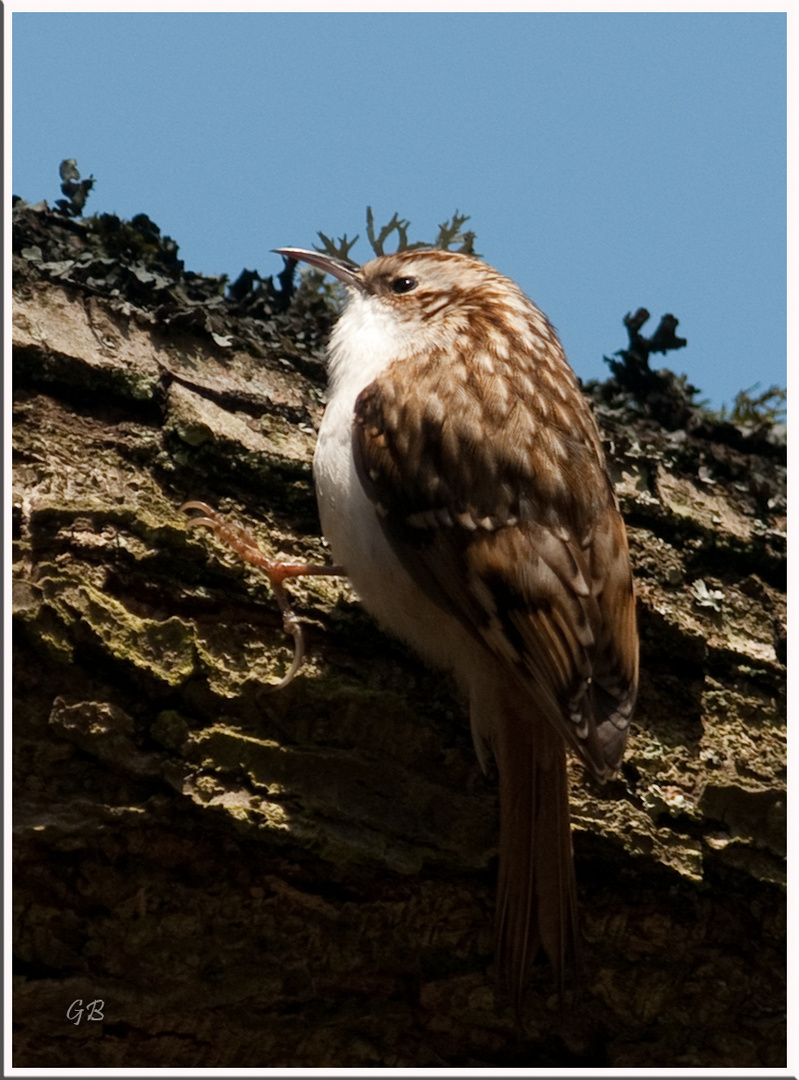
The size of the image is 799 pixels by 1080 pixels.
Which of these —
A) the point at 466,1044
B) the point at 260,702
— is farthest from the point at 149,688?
the point at 466,1044

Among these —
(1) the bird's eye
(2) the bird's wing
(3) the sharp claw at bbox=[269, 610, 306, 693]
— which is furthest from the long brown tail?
(1) the bird's eye

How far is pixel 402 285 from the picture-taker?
95.7 inches

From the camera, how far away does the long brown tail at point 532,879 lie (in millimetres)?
1785

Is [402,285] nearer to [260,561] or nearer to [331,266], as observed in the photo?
[331,266]

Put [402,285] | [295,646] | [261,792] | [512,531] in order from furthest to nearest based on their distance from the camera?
[402,285], [512,531], [295,646], [261,792]

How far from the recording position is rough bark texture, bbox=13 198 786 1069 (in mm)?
1661

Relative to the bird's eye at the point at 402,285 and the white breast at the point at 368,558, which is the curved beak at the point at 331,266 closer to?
the bird's eye at the point at 402,285

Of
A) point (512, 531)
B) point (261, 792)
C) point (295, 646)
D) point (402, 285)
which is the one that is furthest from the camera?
point (402, 285)

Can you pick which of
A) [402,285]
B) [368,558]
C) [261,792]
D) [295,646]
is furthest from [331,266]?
[261,792]

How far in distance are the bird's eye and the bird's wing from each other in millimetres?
421

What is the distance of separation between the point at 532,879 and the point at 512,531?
0.56m

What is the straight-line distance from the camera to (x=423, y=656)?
192cm

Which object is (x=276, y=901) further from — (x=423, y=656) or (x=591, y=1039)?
(x=591, y=1039)

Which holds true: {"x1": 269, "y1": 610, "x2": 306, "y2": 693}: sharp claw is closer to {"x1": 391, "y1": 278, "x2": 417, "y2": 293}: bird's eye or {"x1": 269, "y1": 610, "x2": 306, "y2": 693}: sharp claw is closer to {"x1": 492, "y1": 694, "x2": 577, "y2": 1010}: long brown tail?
{"x1": 492, "y1": 694, "x2": 577, "y2": 1010}: long brown tail
